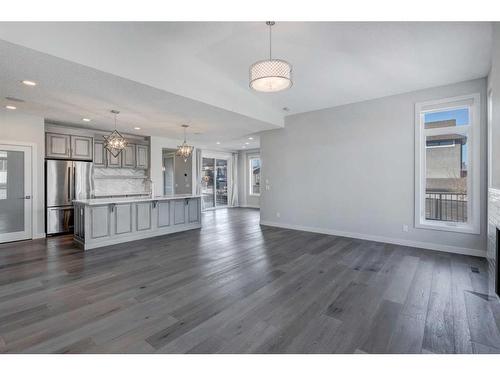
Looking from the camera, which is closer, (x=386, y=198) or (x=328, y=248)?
(x=328, y=248)

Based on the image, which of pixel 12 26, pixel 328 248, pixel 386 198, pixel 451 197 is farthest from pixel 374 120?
pixel 12 26

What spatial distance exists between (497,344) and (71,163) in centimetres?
751

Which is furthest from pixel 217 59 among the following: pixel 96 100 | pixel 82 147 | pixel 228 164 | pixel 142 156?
pixel 228 164

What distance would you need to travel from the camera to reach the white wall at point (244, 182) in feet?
36.7

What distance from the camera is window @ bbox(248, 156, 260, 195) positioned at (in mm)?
11195

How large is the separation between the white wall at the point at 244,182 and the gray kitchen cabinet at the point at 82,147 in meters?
6.27

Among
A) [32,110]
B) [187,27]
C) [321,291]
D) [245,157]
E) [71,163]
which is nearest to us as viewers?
[321,291]

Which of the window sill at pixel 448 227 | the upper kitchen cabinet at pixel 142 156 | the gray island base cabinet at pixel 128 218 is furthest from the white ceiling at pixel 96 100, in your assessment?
the window sill at pixel 448 227

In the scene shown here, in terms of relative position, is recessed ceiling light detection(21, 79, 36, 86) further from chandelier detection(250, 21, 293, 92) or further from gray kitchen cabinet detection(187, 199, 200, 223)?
gray kitchen cabinet detection(187, 199, 200, 223)

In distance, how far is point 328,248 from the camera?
455 centimetres

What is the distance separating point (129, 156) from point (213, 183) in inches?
164

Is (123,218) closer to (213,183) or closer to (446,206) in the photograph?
(213,183)

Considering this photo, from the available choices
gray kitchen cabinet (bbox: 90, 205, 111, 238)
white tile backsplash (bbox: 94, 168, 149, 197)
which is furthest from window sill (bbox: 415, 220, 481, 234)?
white tile backsplash (bbox: 94, 168, 149, 197)
